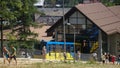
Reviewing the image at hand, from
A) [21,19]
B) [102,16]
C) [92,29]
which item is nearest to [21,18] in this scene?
[21,19]

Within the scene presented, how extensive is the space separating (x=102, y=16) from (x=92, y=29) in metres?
2.15

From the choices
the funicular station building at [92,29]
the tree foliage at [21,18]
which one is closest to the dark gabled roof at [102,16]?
the funicular station building at [92,29]

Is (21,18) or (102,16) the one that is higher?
(21,18)

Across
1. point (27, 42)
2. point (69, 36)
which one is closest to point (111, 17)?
point (69, 36)

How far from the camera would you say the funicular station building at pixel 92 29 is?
5775 cm

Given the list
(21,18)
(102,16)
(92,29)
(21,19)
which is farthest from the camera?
(102,16)

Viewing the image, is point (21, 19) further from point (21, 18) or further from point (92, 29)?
point (92, 29)

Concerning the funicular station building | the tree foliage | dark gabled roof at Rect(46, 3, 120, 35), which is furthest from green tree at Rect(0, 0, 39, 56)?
dark gabled roof at Rect(46, 3, 120, 35)

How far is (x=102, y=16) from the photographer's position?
197 ft

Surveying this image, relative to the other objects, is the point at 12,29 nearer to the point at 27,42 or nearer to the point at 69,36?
the point at 27,42

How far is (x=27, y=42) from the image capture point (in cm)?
5606

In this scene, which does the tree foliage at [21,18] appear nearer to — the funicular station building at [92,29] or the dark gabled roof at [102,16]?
the funicular station building at [92,29]

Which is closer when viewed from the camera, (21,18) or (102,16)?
(21,18)

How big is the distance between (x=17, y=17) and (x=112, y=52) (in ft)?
41.7
